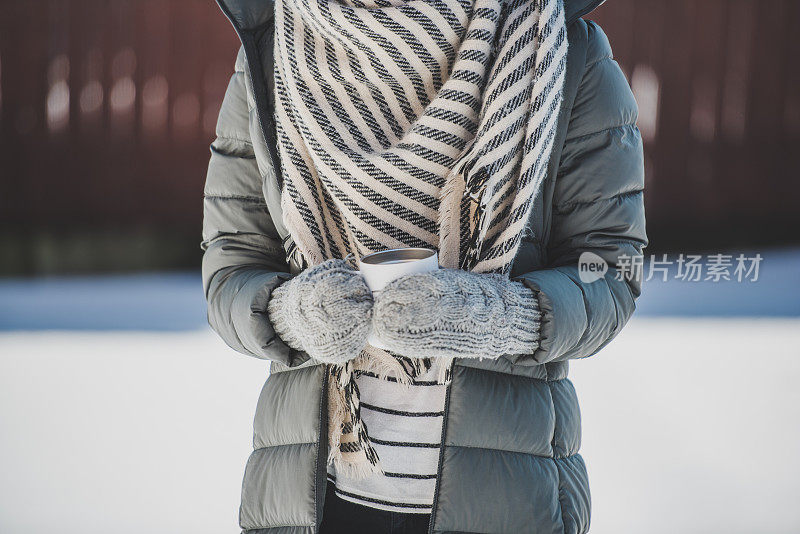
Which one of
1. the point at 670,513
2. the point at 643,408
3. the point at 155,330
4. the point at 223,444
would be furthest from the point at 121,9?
the point at 670,513

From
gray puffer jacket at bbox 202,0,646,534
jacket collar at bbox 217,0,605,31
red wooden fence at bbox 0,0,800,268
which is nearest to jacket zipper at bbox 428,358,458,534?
gray puffer jacket at bbox 202,0,646,534

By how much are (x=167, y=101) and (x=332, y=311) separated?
19.3 ft

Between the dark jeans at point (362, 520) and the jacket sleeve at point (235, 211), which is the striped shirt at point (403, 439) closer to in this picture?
the dark jeans at point (362, 520)

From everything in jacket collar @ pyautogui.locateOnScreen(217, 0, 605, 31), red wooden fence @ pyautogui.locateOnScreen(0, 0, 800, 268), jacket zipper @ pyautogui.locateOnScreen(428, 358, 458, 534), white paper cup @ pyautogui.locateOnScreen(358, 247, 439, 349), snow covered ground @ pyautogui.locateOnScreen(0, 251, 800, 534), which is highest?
red wooden fence @ pyautogui.locateOnScreen(0, 0, 800, 268)

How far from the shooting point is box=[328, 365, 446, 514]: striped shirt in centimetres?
93

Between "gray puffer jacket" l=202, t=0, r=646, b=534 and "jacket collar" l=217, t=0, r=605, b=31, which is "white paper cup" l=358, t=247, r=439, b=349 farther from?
"jacket collar" l=217, t=0, r=605, b=31

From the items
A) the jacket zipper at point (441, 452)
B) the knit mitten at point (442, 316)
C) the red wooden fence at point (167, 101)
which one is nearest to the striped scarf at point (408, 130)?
the jacket zipper at point (441, 452)

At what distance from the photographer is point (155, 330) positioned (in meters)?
3.62

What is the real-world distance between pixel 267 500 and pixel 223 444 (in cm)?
143

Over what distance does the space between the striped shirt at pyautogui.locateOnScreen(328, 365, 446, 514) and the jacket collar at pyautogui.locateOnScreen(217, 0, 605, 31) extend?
55cm

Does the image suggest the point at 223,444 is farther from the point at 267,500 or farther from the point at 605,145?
the point at 605,145

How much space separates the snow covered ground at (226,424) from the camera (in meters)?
2.04

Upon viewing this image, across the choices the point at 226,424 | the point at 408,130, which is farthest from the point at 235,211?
the point at 226,424

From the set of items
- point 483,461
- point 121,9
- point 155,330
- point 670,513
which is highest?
point 121,9
